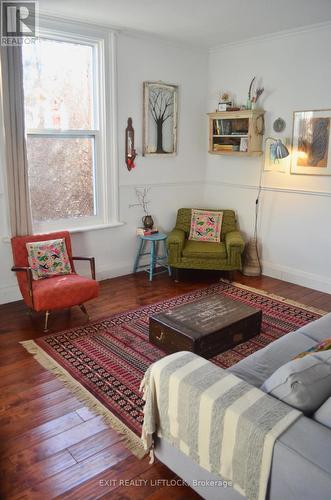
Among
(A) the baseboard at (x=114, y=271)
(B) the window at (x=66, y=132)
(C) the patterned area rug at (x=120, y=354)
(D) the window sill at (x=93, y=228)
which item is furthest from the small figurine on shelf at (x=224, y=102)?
(C) the patterned area rug at (x=120, y=354)

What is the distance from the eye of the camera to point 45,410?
8.26 ft

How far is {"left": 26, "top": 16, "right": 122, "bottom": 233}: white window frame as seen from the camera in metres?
4.08

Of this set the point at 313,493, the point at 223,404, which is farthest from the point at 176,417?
the point at 313,493

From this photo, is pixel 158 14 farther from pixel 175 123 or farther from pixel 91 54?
pixel 175 123

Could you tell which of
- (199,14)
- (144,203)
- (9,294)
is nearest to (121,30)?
(199,14)

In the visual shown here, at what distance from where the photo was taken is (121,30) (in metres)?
4.33

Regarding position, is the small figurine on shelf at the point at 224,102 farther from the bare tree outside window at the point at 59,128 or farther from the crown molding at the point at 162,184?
the bare tree outside window at the point at 59,128

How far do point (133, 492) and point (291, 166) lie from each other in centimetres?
368

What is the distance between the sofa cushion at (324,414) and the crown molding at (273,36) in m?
3.85

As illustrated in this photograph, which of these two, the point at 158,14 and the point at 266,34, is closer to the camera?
the point at 158,14

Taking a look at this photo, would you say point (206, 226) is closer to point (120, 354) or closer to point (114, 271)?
point (114, 271)

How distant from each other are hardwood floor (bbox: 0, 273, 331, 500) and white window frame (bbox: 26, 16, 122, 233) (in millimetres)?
1661

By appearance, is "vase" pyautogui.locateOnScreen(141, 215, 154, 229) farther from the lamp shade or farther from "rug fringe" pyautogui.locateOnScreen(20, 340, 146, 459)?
"rug fringe" pyautogui.locateOnScreen(20, 340, 146, 459)

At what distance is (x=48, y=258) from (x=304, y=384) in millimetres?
2772
